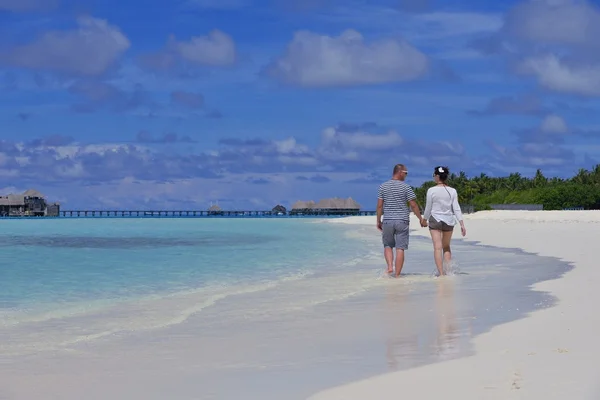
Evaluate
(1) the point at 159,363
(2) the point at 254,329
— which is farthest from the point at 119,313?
(1) the point at 159,363

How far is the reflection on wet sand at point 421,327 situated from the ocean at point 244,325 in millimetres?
13

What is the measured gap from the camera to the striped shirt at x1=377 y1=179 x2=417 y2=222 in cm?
1277

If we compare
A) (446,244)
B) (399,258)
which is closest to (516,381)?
(399,258)

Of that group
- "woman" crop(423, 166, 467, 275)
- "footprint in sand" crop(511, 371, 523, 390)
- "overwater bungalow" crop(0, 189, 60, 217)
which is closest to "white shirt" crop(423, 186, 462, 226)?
"woman" crop(423, 166, 467, 275)

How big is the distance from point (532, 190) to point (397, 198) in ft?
320

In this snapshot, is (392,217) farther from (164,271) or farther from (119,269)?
(119,269)

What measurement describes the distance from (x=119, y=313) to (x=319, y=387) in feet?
17.9

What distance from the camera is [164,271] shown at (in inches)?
688

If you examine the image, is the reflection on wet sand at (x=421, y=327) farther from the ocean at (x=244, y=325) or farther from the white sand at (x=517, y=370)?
the white sand at (x=517, y=370)

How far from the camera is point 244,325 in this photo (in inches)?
321

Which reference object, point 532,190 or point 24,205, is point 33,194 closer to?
point 24,205

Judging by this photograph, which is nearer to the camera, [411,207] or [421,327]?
[421,327]

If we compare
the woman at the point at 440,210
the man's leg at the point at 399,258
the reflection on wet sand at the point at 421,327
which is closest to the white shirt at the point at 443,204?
the woman at the point at 440,210

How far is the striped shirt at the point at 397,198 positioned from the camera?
12.8 meters
